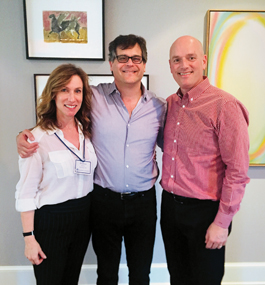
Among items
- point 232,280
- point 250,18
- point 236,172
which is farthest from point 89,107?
point 232,280

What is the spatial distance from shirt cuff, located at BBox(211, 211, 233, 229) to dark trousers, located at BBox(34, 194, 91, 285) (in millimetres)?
755

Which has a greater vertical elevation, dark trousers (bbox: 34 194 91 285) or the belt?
the belt

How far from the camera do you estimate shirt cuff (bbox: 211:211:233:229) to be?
1166 mm

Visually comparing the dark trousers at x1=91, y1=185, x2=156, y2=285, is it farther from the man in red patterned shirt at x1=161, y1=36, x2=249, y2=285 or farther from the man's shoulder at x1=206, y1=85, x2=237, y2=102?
the man's shoulder at x1=206, y1=85, x2=237, y2=102

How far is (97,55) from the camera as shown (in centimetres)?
180

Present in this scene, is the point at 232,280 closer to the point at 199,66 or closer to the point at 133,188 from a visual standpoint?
the point at 133,188

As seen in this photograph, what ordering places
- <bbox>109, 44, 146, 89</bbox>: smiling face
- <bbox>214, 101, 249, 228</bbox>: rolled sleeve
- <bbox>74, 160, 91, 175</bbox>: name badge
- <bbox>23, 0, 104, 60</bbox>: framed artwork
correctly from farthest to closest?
<bbox>23, 0, 104, 60</bbox>: framed artwork, <bbox>109, 44, 146, 89</bbox>: smiling face, <bbox>74, 160, 91, 175</bbox>: name badge, <bbox>214, 101, 249, 228</bbox>: rolled sleeve

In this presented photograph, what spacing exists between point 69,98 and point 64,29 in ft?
Answer: 2.80

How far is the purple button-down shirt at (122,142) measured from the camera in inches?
55.7

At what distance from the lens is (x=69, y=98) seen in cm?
125

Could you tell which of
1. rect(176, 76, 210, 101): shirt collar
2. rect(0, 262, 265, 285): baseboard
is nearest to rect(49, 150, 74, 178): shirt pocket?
rect(176, 76, 210, 101): shirt collar

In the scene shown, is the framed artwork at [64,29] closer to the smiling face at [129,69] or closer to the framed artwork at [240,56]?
the smiling face at [129,69]

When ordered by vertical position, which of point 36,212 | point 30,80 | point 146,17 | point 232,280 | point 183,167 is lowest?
point 232,280

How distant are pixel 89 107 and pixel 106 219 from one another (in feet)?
2.45
